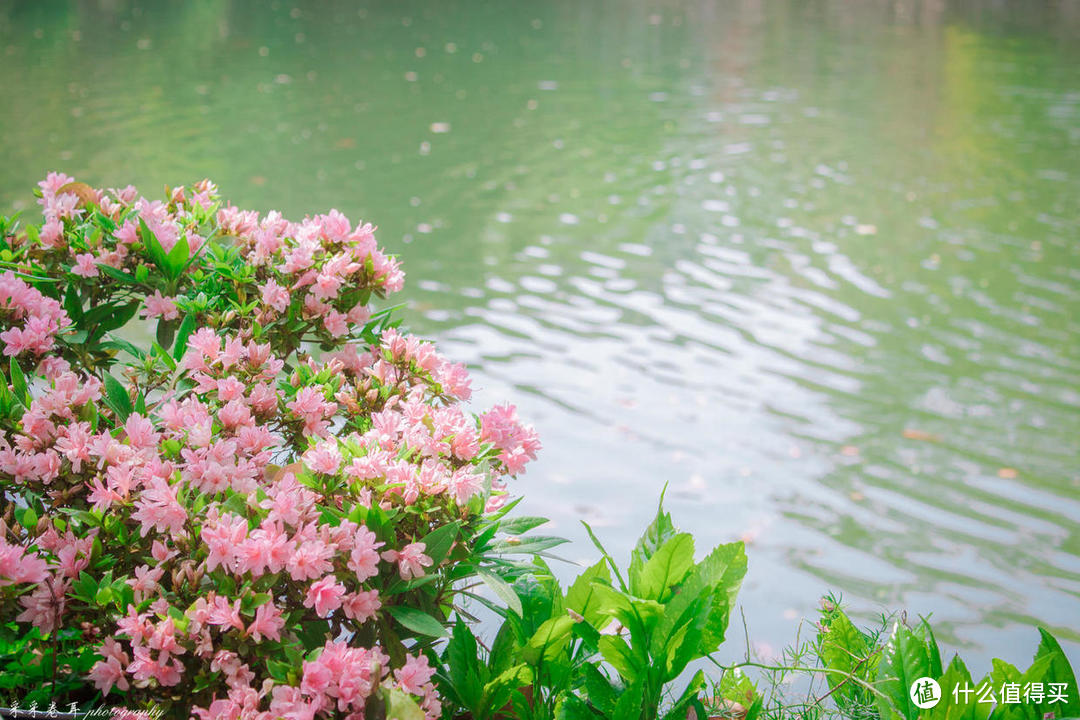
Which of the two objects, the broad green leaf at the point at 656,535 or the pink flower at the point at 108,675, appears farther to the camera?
the broad green leaf at the point at 656,535

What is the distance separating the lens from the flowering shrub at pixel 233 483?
4.94ft

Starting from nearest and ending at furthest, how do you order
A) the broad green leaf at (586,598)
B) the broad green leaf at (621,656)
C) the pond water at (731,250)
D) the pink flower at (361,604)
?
the pink flower at (361,604) < the broad green leaf at (621,656) < the broad green leaf at (586,598) < the pond water at (731,250)

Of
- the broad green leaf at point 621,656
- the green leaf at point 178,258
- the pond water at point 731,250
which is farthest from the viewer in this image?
the pond water at point 731,250

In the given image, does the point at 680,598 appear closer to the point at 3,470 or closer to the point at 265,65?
the point at 3,470

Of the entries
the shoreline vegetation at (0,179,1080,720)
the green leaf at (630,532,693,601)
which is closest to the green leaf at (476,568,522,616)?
the shoreline vegetation at (0,179,1080,720)

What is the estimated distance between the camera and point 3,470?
1.76 meters

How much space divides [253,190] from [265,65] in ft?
22.0

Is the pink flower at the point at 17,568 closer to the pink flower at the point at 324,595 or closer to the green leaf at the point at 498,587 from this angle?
the pink flower at the point at 324,595

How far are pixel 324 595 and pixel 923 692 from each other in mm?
1170

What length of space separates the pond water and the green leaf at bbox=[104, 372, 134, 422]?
7.96 ft

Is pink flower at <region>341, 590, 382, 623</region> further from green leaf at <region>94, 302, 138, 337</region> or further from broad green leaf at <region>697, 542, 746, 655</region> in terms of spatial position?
green leaf at <region>94, 302, 138, 337</region>

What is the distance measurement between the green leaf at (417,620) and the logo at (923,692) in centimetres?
93

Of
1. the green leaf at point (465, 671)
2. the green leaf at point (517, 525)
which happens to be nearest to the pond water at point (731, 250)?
the green leaf at point (465, 671)

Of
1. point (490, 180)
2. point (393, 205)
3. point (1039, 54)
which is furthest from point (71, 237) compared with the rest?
point (1039, 54)
